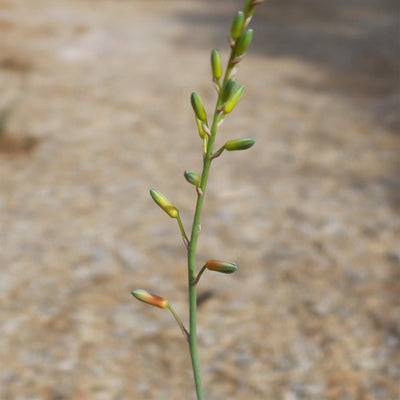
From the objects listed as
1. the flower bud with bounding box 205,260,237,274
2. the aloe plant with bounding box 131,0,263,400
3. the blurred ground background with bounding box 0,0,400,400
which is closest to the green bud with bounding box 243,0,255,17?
the aloe plant with bounding box 131,0,263,400

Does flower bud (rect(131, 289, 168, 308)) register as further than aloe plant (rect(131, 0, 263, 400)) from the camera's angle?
Yes

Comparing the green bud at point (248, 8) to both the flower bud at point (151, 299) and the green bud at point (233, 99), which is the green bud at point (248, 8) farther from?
the flower bud at point (151, 299)

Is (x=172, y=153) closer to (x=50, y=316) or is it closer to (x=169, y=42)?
(x=50, y=316)

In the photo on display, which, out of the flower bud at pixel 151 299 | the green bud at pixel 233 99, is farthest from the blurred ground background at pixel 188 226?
the green bud at pixel 233 99

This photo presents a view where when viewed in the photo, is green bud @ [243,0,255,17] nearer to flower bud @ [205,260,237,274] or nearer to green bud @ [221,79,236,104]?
green bud @ [221,79,236,104]

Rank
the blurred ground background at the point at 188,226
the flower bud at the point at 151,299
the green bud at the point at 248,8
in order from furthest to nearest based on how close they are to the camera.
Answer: the blurred ground background at the point at 188,226, the flower bud at the point at 151,299, the green bud at the point at 248,8

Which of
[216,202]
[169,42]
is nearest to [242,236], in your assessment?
[216,202]
